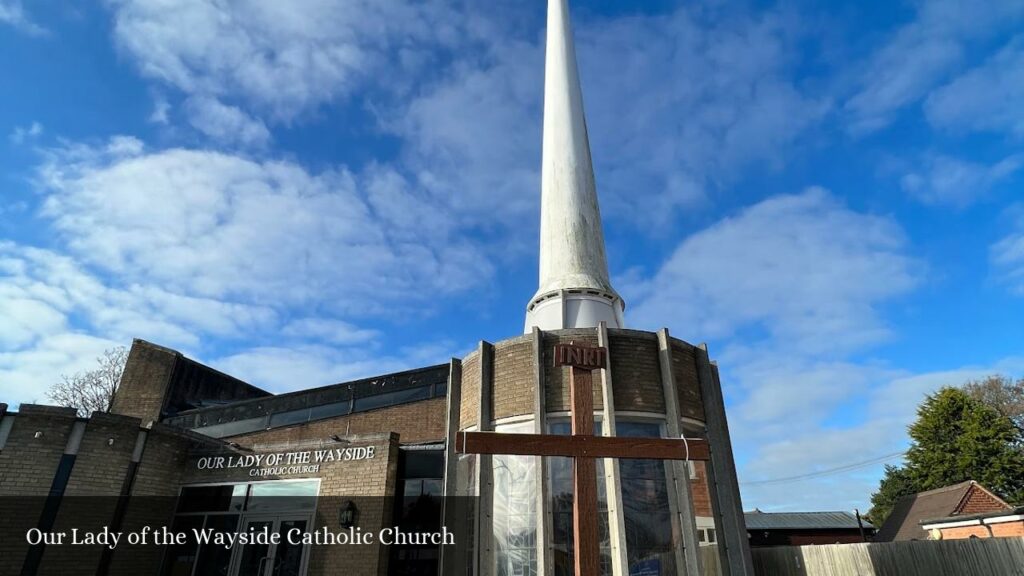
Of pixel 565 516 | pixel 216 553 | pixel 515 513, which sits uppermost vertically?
pixel 515 513

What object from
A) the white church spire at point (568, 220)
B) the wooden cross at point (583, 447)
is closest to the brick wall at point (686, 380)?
the white church spire at point (568, 220)

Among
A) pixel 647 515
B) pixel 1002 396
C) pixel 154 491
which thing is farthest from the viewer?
pixel 1002 396

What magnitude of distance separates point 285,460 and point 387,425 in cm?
572

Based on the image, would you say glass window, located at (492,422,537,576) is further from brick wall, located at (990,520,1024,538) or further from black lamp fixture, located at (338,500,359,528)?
brick wall, located at (990,520,1024,538)

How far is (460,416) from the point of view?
12867 mm

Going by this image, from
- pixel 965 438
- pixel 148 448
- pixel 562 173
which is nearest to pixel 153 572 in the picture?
pixel 148 448

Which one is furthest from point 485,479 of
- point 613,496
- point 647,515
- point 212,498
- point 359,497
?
point 212,498

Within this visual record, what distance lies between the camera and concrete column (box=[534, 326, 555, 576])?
9.76 meters

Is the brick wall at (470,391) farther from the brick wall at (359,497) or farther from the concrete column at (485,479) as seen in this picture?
the brick wall at (359,497)

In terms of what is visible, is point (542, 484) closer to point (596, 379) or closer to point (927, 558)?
point (596, 379)

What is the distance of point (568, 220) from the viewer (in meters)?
15.1

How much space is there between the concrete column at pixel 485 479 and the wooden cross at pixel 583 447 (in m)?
4.47

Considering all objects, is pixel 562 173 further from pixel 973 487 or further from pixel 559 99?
pixel 973 487

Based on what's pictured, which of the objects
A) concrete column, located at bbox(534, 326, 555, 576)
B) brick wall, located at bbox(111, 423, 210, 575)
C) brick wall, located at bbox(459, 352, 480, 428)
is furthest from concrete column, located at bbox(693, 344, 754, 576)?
brick wall, located at bbox(111, 423, 210, 575)
